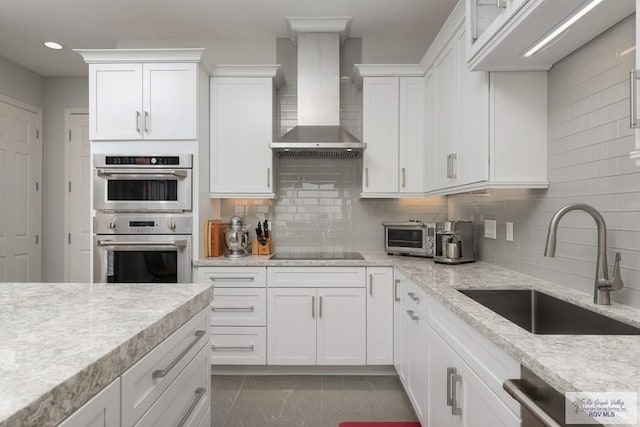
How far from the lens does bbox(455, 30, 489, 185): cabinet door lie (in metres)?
1.92

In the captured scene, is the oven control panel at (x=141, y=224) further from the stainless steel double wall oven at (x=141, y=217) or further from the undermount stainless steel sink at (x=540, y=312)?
the undermount stainless steel sink at (x=540, y=312)

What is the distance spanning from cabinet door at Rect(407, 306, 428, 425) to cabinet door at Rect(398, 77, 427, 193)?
1184 millimetres

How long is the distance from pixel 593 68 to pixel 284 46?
249 cm

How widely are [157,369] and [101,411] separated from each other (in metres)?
0.27

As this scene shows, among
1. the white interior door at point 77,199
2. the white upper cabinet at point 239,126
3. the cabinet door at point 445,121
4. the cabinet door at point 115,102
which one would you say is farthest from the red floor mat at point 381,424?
the white interior door at point 77,199

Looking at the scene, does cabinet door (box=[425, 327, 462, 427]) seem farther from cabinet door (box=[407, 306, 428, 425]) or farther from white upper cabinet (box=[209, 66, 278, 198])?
white upper cabinet (box=[209, 66, 278, 198])

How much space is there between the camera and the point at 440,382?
169 centimetres

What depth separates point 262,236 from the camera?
3.26 metres

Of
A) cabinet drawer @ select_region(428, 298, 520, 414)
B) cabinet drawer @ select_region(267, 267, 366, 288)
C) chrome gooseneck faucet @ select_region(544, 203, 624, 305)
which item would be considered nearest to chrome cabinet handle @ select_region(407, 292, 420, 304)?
cabinet drawer @ select_region(428, 298, 520, 414)

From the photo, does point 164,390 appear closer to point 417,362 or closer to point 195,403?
point 195,403

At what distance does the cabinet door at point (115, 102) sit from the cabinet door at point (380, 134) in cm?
176

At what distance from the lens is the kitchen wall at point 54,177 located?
4180 millimetres

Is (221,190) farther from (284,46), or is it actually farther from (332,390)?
(332,390)

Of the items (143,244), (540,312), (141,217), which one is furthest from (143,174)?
(540,312)
